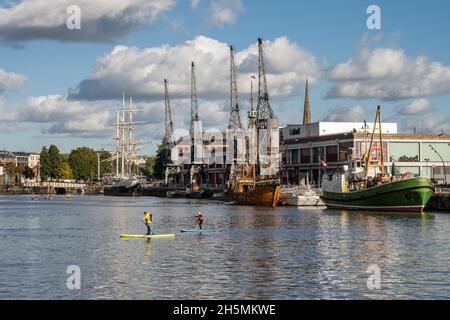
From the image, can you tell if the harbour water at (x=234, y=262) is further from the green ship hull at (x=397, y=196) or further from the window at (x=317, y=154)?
the window at (x=317, y=154)

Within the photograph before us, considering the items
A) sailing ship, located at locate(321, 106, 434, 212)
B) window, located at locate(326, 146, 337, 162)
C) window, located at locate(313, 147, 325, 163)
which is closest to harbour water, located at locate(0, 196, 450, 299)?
sailing ship, located at locate(321, 106, 434, 212)

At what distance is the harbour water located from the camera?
4134 centimetres

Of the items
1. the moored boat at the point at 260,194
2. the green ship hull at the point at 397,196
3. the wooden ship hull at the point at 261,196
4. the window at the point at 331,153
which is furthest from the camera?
the window at the point at 331,153

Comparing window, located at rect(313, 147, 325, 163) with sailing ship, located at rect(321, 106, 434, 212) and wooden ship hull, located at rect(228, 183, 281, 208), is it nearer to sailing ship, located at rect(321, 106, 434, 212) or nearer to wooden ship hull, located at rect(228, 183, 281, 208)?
wooden ship hull, located at rect(228, 183, 281, 208)

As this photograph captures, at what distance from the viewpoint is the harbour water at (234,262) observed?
4134 centimetres

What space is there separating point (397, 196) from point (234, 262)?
2436 inches

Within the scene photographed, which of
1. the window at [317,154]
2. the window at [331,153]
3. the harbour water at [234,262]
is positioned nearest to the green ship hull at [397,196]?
the harbour water at [234,262]

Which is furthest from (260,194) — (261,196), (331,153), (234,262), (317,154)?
(234,262)

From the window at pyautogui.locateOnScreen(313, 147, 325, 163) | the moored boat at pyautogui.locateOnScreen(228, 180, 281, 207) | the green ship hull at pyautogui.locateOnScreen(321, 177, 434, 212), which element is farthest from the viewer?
the window at pyautogui.locateOnScreen(313, 147, 325, 163)

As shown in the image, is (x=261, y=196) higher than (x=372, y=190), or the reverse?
(x=372, y=190)

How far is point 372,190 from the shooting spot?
11481 centimetres

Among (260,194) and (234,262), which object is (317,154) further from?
(234,262)

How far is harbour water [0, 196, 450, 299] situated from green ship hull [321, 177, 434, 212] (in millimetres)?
20703

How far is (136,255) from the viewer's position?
5738 cm
